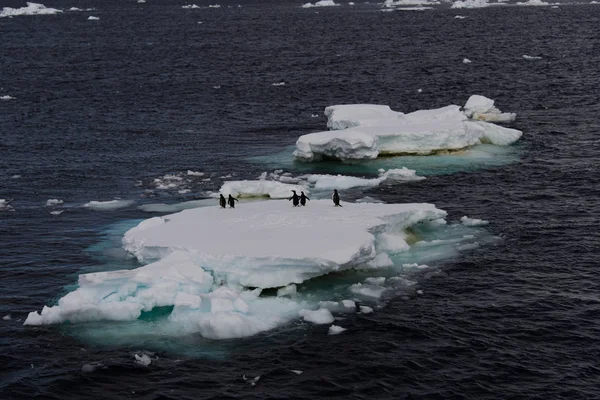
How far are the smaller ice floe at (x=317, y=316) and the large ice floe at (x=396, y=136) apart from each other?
2623 cm

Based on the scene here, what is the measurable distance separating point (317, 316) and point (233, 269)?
5139mm

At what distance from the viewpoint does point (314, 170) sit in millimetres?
63188

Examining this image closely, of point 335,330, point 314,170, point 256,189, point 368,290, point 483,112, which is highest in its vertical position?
point 483,112

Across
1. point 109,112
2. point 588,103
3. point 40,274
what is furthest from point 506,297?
point 109,112

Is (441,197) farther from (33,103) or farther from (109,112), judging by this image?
(33,103)

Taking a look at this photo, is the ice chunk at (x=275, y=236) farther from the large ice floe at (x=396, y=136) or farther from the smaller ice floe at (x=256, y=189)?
the large ice floe at (x=396, y=136)

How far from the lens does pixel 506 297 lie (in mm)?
40531

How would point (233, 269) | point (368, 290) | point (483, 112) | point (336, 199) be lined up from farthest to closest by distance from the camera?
point (483, 112) → point (336, 199) → point (368, 290) → point (233, 269)

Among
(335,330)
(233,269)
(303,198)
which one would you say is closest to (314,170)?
(303,198)

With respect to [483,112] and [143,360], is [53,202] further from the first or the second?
[483,112]

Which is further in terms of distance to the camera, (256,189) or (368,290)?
(256,189)

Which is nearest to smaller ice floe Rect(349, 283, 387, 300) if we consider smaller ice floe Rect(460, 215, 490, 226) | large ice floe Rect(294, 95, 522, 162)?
smaller ice floe Rect(460, 215, 490, 226)

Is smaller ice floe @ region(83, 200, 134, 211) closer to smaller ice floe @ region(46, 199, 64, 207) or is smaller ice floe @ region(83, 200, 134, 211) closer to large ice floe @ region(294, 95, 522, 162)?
smaller ice floe @ region(46, 199, 64, 207)

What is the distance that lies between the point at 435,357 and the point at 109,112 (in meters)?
62.8
